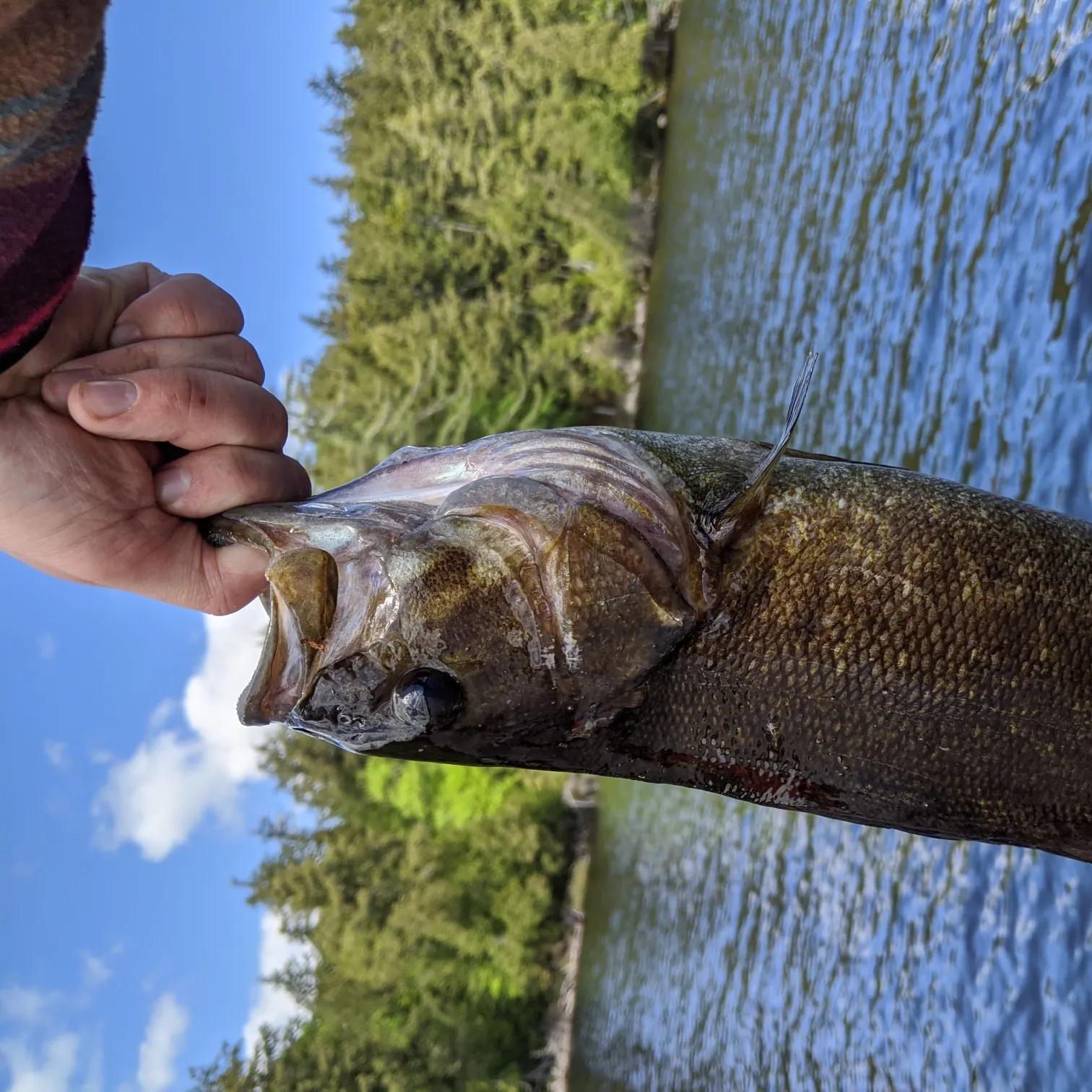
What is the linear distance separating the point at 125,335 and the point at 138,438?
32cm

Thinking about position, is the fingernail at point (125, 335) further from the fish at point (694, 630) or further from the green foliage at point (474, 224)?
the green foliage at point (474, 224)

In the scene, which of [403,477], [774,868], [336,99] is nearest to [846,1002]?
[774,868]

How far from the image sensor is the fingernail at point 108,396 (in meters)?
2.35

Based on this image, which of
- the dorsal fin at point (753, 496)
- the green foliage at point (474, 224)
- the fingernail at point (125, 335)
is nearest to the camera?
the fingernail at point (125, 335)

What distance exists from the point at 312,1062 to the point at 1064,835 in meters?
24.9

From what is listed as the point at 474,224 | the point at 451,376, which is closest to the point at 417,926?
the point at 451,376

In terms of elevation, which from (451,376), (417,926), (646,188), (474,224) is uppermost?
(474,224)

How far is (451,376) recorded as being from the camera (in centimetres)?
2466

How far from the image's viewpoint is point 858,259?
10547mm

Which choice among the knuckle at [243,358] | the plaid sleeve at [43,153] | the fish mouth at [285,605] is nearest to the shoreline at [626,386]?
the knuckle at [243,358]

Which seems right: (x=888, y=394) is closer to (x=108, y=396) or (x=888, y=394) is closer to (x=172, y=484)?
(x=172, y=484)

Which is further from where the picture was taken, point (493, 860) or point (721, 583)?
point (493, 860)

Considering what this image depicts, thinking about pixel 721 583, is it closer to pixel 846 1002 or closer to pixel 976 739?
pixel 976 739

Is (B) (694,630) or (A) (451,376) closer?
(B) (694,630)
